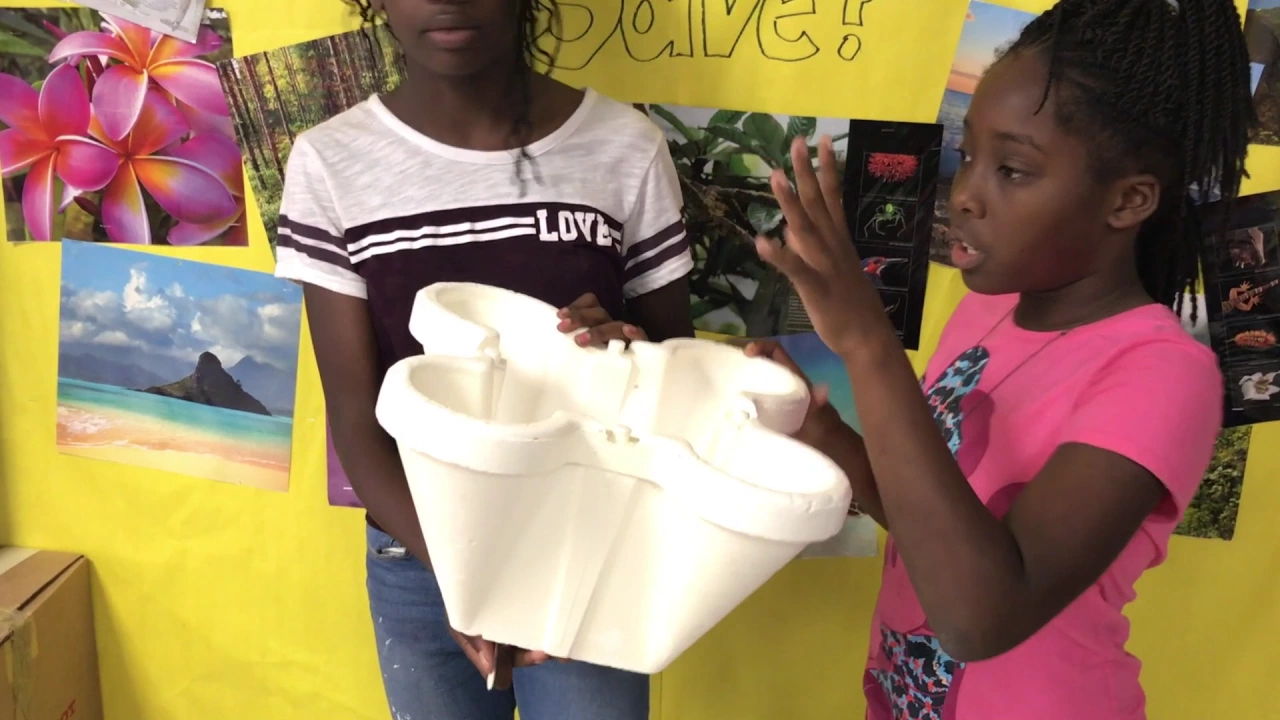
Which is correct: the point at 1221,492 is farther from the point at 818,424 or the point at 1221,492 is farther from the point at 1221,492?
the point at 818,424

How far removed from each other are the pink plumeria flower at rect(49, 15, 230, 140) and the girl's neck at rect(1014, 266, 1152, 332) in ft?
2.55

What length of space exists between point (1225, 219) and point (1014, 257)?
16.6 inches

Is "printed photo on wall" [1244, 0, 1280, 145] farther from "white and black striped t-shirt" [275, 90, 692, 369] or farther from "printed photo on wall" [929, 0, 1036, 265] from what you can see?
"white and black striped t-shirt" [275, 90, 692, 369]

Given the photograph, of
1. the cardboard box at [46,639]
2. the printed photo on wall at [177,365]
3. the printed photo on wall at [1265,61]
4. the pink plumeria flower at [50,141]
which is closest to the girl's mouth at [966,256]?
the printed photo on wall at [1265,61]

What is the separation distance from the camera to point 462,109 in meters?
0.66

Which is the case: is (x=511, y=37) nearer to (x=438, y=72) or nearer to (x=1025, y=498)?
(x=438, y=72)

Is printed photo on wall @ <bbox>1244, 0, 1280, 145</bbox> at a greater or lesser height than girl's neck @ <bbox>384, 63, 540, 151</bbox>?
greater

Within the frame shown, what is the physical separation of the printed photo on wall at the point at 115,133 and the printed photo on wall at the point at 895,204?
2.07 feet

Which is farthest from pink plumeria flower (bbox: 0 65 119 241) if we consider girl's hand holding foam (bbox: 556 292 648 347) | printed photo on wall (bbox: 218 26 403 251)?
girl's hand holding foam (bbox: 556 292 648 347)

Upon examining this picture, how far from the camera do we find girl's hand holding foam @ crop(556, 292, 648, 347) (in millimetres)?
529

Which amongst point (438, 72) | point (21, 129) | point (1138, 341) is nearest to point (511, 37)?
point (438, 72)

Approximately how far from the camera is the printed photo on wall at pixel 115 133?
2.81 ft

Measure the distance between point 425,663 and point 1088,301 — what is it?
584 millimetres

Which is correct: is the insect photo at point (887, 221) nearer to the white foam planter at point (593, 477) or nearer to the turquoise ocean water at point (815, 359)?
the turquoise ocean water at point (815, 359)
